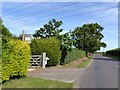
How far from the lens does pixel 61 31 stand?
122ft

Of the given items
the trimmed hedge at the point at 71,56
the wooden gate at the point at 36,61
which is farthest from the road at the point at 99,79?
the trimmed hedge at the point at 71,56

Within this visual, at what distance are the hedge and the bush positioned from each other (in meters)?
11.9

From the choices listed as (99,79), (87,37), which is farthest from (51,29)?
(87,37)

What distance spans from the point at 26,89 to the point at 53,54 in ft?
55.7

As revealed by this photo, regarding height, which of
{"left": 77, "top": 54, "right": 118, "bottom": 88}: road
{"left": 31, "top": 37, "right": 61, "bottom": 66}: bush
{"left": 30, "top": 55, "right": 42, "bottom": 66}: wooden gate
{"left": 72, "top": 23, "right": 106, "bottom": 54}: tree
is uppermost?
{"left": 72, "top": 23, "right": 106, "bottom": 54}: tree

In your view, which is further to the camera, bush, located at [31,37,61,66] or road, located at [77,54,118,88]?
bush, located at [31,37,61,66]

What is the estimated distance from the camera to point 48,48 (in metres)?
28.2

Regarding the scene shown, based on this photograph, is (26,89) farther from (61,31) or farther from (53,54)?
(61,31)

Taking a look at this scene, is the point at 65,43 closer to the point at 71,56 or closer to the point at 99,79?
the point at 71,56

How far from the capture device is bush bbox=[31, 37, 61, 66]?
92.0ft

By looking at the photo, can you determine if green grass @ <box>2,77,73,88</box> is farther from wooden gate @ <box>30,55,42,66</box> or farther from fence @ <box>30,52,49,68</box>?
wooden gate @ <box>30,55,42,66</box>

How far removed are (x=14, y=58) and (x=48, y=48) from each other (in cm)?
1433

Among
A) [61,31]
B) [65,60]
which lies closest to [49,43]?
[65,60]

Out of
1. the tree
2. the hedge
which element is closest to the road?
the hedge
